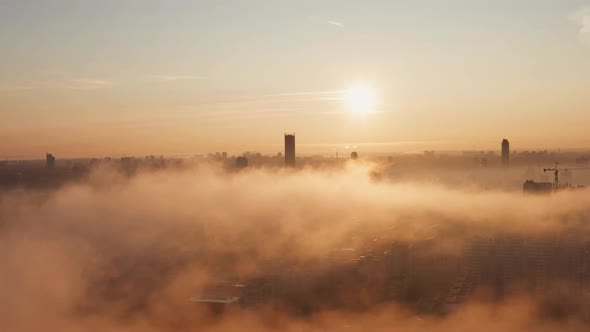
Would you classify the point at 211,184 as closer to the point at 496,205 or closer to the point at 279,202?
the point at 279,202

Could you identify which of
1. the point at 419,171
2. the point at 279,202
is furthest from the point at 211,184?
the point at 419,171

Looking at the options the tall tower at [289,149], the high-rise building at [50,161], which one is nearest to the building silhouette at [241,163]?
the tall tower at [289,149]

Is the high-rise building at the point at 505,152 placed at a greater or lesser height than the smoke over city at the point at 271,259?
greater

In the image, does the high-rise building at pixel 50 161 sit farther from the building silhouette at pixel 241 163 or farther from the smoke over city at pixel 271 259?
the building silhouette at pixel 241 163

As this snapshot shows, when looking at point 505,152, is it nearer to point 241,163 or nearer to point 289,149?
point 289,149

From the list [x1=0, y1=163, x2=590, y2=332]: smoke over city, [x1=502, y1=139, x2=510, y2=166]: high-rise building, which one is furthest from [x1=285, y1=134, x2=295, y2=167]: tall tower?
[x1=502, y1=139, x2=510, y2=166]: high-rise building

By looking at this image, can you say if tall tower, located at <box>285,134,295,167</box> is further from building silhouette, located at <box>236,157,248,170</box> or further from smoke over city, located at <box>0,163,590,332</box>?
smoke over city, located at <box>0,163,590,332</box>

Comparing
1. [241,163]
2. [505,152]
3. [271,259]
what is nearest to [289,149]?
[241,163]
